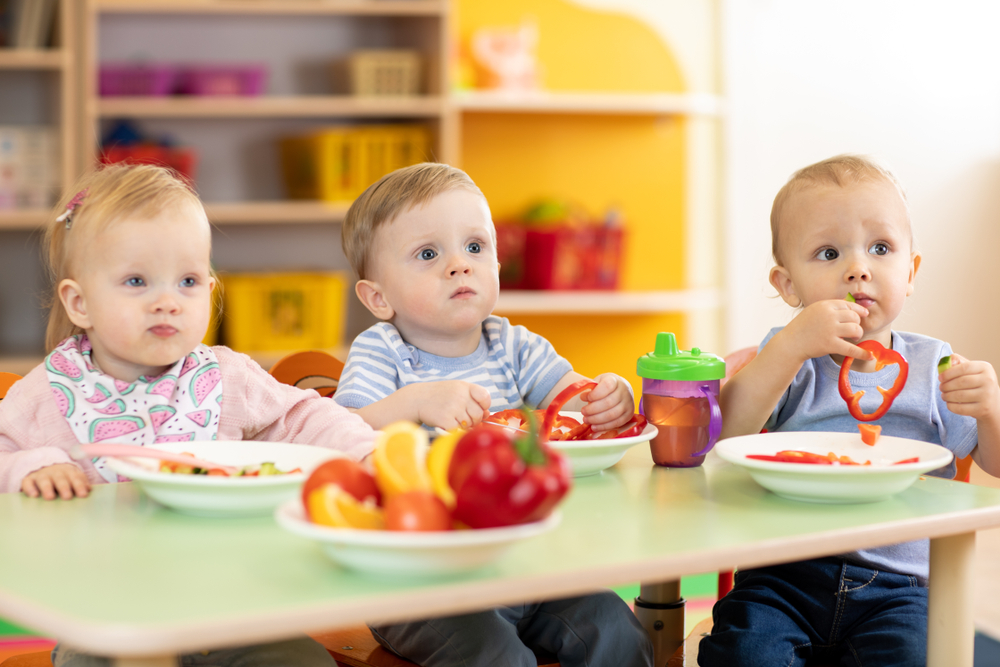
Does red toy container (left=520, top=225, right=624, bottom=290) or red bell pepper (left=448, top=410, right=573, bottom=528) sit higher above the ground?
red toy container (left=520, top=225, right=624, bottom=290)

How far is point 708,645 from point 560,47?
9.44ft

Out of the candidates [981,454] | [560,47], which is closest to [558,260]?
[560,47]

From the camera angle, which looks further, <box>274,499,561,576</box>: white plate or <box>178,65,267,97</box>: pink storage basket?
<box>178,65,267,97</box>: pink storage basket

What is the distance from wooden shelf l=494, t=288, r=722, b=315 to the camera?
3385 mm

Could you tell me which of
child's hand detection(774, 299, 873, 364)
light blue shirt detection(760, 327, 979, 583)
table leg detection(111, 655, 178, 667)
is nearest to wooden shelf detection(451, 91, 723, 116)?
light blue shirt detection(760, 327, 979, 583)

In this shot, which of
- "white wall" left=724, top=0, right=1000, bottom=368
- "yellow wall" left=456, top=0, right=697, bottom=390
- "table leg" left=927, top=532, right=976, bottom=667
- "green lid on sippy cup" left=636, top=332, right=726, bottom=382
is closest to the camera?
"table leg" left=927, top=532, right=976, bottom=667

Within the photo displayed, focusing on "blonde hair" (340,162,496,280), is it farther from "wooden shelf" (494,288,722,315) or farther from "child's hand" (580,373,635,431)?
"wooden shelf" (494,288,722,315)

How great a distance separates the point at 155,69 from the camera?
3.04 metres

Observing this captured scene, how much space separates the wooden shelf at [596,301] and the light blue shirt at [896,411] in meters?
2.04

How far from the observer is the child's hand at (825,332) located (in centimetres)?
116

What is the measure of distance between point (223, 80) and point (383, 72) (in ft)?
1.54

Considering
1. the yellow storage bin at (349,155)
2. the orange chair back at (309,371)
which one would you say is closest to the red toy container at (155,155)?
the yellow storage bin at (349,155)

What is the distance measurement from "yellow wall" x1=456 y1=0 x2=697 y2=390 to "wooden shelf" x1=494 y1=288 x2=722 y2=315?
A: 0.20 metres

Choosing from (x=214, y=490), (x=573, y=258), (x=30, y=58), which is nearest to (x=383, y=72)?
(x=573, y=258)
